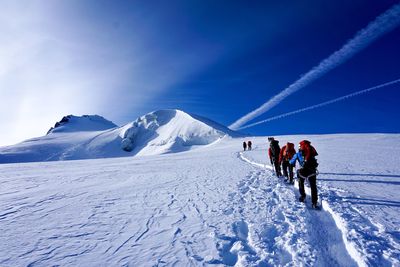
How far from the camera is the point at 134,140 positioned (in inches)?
4508

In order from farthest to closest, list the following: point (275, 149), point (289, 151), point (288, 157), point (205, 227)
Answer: point (275, 149)
point (288, 157)
point (289, 151)
point (205, 227)

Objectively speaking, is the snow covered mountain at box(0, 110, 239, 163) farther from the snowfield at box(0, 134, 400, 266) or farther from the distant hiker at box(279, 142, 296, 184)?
the snowfield at box(0, 134, 400, 266)

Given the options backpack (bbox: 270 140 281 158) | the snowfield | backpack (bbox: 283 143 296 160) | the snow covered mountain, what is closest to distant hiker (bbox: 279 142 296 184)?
backpack (bbox: 283 143 296 160)

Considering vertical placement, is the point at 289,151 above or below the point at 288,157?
above

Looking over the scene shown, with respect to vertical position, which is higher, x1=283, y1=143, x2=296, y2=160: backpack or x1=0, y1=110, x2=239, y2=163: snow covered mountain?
x1=0, y1=110, x2=239, y2=163: snow covered mountain

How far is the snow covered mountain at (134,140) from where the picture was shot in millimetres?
85812

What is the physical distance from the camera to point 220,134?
272 feet

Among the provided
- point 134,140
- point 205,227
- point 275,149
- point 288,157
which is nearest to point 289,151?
point 288,157

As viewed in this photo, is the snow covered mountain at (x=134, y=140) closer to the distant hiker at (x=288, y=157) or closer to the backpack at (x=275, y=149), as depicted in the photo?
the backpack at (x=275, y=149)

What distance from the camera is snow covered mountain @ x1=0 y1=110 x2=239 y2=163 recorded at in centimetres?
8581

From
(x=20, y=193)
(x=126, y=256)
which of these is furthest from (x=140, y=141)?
(x=126, y=256)

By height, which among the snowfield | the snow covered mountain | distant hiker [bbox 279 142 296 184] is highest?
the snow covered mountain

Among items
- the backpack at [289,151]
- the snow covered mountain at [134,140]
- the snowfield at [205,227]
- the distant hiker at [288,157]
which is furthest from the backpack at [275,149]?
the snow covered mountain at [134,140]

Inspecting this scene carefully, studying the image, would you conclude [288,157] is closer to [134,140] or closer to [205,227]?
[205,227]
